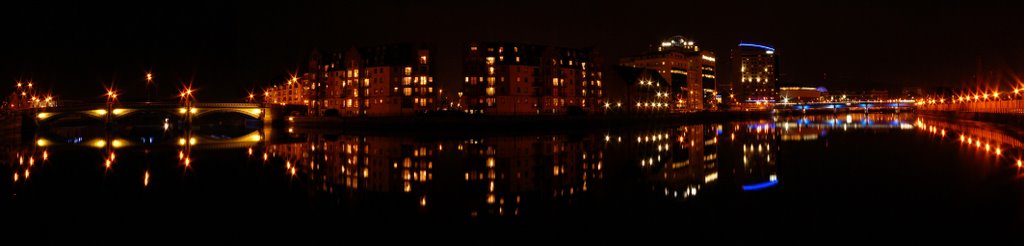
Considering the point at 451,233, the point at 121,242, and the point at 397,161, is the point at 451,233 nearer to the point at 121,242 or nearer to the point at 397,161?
the point at 121,242

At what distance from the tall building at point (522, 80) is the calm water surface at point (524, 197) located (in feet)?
200

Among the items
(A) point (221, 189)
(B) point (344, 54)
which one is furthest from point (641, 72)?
(A) point (221, 189)

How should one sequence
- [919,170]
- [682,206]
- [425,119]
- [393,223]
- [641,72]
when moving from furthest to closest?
[641,72] < [425,119] < [919,170] < [682,206] < [393,223]

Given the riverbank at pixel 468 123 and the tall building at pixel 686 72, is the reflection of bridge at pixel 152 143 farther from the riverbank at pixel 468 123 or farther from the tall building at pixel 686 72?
the tall building at pixel 686 72

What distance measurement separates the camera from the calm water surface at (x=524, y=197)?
12070 millimetres

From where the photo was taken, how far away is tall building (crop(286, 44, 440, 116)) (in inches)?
3462

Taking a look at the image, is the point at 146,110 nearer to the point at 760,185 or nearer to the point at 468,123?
the point at 468,123

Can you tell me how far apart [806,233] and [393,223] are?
795cm

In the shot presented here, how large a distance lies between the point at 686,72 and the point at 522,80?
89.3m

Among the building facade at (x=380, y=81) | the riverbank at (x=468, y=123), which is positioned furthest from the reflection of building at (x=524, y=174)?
the building facade at (x=380, y=81)

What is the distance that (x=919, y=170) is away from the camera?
2170 cm

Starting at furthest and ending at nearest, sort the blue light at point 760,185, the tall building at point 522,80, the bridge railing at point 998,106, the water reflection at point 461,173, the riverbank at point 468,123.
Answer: the tall building at point 522,80, the riverbank at point 468,123, the bridge railing at point 998,106, the blue light at point 760,185, the water reflection at point 461,173

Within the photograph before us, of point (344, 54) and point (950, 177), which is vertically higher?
point (344, 54)

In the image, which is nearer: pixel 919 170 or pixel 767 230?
pixel 767 230
